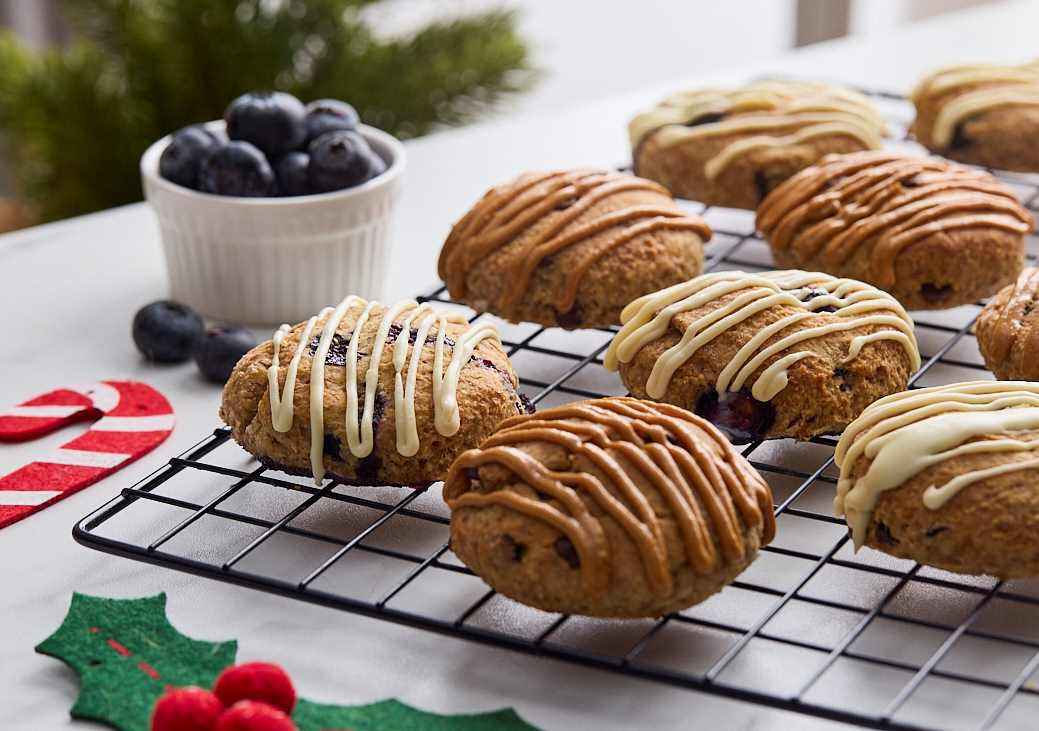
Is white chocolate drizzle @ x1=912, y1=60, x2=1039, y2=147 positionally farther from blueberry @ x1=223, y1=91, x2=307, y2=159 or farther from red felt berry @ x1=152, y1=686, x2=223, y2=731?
red felt berry @ x1=152, y1=686, x2=223, y2=731

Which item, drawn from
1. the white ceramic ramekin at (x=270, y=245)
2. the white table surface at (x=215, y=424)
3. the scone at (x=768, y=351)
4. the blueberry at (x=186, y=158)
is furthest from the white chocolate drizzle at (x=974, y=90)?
the blueberry at (x=186, y=158)

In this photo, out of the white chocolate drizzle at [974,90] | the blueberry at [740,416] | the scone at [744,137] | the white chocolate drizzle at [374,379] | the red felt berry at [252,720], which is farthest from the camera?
the white chocolate drizzle at [974,90]

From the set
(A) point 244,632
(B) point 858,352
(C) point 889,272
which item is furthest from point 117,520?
(C) point 889,272

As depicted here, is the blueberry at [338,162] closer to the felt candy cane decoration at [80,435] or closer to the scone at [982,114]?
the felt candy cane decoration at [80,435]

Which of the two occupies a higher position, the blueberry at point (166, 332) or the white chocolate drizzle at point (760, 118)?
the white chocolate drizzle at point (760, 118)

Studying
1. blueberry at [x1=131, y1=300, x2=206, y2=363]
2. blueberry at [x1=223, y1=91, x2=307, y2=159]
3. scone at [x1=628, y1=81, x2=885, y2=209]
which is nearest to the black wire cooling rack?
blueberry at [x1=131, y1=300, x2=206, y2=363]

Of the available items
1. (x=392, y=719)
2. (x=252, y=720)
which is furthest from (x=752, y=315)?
(x=252, y=720)
